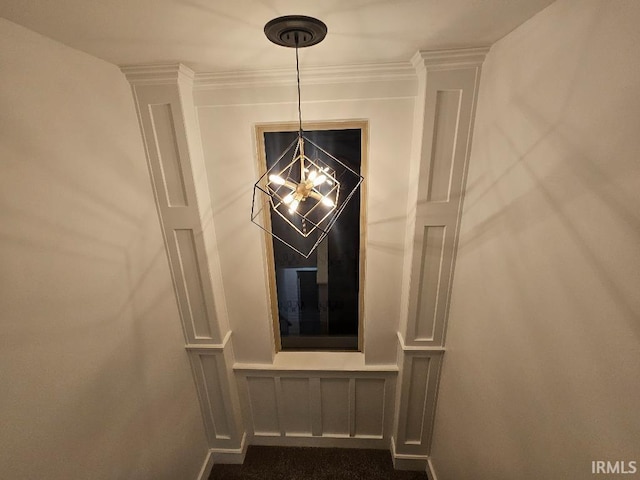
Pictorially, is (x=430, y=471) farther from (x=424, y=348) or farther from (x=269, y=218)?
(x=269, y=218)

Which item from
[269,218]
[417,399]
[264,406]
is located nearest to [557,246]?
[269,218]

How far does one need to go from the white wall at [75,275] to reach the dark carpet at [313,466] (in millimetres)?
969

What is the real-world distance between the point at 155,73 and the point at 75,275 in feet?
4.13

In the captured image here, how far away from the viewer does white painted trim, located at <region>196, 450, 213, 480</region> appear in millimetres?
2687

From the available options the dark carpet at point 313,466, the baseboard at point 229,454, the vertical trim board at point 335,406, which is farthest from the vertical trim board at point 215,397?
the vertical trim board at point 335,406

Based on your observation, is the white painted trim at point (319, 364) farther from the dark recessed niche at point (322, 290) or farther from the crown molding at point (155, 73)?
the crown molding at point (155, 73)

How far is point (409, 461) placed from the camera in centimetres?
276

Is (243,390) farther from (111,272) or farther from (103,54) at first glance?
(103,54)

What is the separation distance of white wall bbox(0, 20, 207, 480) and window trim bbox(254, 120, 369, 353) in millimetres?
789

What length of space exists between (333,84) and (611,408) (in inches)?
81.6

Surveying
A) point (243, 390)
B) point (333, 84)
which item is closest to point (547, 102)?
point (333, 84)

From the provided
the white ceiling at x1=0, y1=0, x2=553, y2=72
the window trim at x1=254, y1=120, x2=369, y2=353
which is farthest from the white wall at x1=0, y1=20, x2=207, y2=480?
the window trim at x1=254, y1=120, x2=369, y2=353

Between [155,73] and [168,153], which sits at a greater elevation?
[155,73]

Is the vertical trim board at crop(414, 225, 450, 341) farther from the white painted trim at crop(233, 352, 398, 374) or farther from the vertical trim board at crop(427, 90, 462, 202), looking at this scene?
the white painted trim at crop(233, 352, 398, 374)
